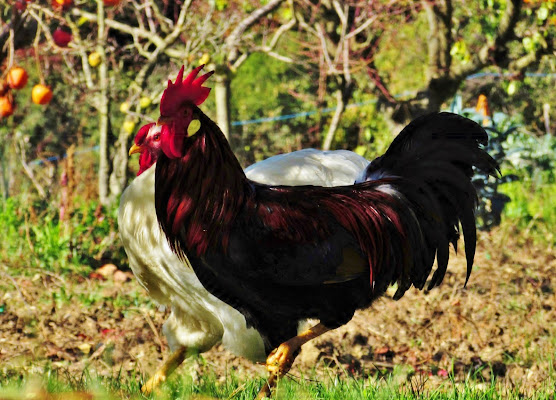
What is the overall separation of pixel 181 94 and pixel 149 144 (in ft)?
0.87

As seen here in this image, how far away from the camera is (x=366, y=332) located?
212 inches

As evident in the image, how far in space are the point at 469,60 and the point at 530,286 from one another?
201cm

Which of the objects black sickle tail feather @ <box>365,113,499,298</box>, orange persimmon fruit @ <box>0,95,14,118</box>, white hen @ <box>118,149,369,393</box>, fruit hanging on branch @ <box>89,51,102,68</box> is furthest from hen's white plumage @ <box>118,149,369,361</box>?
fruit hanging on branch @ <box>89,51,102,68</box>

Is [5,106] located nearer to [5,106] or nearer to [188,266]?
[5,106]

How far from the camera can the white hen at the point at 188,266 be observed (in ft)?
12.3

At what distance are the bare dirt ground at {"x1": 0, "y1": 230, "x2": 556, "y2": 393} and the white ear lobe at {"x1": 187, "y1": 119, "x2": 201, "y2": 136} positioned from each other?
56.5 inches

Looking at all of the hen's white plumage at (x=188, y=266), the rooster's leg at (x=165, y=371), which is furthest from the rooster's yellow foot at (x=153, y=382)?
the hen's white plumage at (x=188, y=266)

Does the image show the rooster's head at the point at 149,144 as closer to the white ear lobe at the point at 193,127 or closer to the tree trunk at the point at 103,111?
the white ear lobe at the point at 193,127

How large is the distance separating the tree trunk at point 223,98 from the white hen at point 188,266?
2435 mm

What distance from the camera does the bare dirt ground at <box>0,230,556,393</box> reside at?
4812mm

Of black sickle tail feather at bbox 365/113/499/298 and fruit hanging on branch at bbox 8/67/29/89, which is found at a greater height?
fruit hanging on branch at bbox 8/67/29/89

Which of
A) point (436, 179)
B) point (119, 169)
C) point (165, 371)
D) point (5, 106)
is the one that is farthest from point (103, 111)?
point (436, 179)

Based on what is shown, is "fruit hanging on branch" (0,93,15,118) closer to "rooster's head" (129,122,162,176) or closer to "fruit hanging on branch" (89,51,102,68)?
"rooster's head" (129,122,162,176)

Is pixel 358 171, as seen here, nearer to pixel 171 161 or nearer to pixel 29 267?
pixel 171 161
